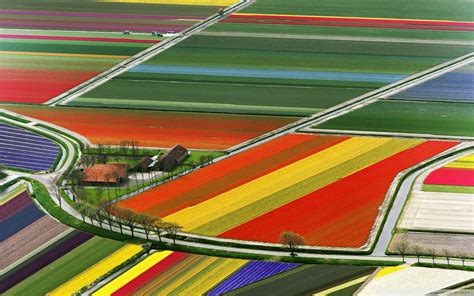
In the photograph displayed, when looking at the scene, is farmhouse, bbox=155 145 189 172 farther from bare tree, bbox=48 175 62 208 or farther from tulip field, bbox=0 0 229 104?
tulip field, bbox=0 0 229 104

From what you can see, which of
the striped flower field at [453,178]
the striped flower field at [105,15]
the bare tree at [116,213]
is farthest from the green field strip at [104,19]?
the bare tree at [116,213]

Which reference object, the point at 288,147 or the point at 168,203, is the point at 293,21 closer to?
the point at 288,147

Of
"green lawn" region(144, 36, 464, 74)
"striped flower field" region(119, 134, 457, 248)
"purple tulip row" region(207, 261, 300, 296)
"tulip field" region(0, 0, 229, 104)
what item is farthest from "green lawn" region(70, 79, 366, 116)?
"purple tulip row" region(207, 261, 300, 296)

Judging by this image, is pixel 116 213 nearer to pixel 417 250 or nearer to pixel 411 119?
pixel 417 250

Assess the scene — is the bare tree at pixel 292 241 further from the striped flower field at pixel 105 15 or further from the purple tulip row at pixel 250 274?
the striped flower field at pixel 105 15

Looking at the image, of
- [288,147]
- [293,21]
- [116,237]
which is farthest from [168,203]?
[293,21]

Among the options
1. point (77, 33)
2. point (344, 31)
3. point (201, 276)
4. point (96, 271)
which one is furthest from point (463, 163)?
point (77, 33)

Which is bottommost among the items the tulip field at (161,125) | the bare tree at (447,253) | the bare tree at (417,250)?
the bare tree at (447,253)
